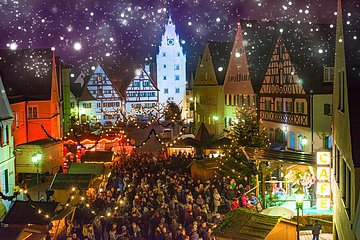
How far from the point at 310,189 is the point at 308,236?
5571 mm

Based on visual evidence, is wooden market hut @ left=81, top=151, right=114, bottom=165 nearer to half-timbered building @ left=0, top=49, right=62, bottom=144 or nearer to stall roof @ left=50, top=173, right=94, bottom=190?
stall roof @ left=50, top=173, right=94, bottom=190

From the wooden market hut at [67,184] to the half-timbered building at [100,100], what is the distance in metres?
51.2

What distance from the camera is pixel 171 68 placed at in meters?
92.9

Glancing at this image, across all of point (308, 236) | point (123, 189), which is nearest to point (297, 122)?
point (123, 189)

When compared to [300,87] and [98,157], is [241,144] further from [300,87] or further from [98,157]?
[98,157]

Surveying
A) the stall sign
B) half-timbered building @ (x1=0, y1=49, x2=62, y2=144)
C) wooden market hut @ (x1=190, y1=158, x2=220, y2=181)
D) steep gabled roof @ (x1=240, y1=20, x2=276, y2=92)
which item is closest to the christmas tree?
wooden market hut @ (x1=190, y1=158, x2=220, y2=181)

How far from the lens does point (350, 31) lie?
1160cm

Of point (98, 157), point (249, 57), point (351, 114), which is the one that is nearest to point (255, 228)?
point (351, 114)

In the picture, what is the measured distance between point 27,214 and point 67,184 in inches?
256

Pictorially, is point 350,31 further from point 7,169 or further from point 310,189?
point 7,169

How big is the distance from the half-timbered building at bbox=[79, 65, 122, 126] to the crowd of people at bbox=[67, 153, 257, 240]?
2056 inches

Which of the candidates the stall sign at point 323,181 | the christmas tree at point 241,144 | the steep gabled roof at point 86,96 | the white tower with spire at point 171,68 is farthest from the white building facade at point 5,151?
the white tower with spire at point 171,68

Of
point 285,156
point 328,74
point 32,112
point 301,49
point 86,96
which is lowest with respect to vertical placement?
point 285,156

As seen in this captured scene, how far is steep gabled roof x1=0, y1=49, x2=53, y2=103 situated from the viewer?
42.5 metres
